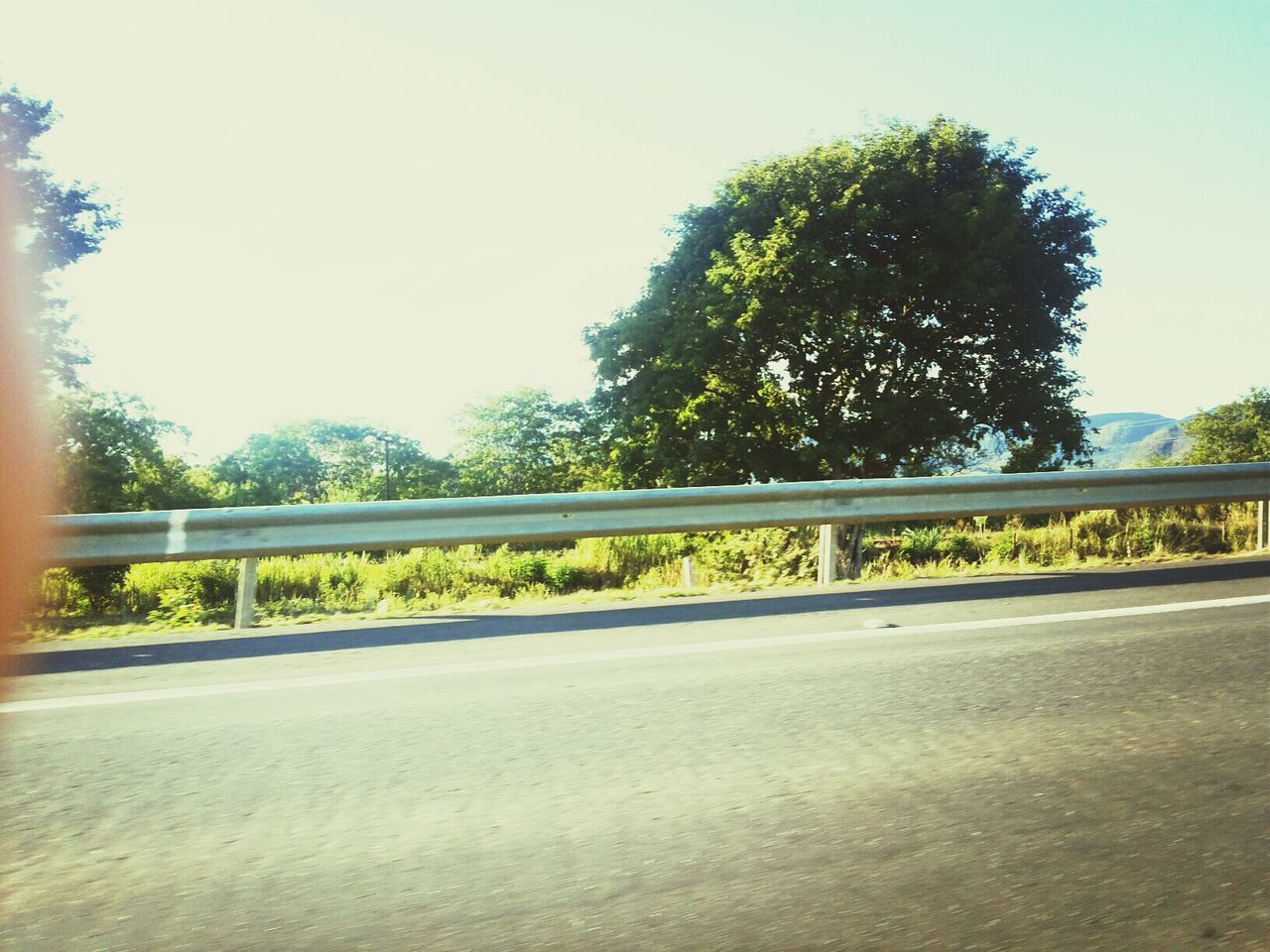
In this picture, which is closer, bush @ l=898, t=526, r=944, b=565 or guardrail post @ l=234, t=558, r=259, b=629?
guardrail post @ l=234, t=558, r=259, b=629

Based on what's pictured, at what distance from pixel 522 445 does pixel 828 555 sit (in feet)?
236

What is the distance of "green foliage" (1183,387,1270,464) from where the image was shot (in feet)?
278

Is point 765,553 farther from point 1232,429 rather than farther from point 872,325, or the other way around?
point 1232,429

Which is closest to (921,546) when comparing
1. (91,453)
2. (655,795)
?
(655,795)

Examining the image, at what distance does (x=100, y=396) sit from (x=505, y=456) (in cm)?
4347

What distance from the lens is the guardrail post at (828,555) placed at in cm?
695

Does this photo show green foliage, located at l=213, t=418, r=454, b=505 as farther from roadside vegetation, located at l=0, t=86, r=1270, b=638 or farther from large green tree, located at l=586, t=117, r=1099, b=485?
large green tree, located at l=586, t=117, r=1099, b=485

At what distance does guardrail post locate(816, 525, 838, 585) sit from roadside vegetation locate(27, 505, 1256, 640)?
292mm

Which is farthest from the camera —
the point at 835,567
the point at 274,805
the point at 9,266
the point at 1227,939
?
the point at 9,266

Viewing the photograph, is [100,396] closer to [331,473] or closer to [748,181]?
[748,181]

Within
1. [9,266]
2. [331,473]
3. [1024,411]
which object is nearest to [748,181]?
[1024,411]

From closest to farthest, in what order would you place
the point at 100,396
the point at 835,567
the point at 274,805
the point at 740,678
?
1. the point at 274,805
2. the point at 740,678
3. the point at 835,567
4. the point at 100,396

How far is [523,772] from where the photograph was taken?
111 inches

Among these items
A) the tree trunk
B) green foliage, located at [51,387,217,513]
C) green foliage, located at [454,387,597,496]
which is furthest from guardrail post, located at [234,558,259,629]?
green foliage, located at [454,387,597,496]
